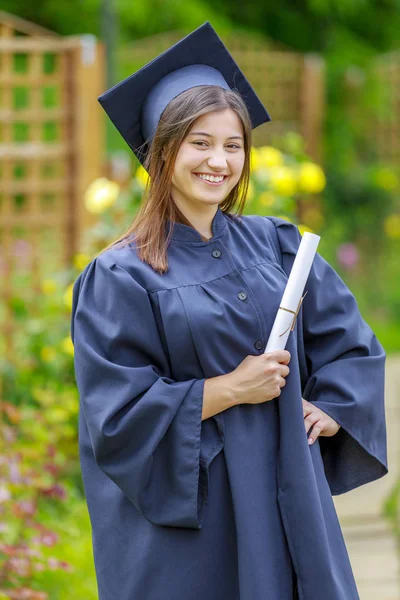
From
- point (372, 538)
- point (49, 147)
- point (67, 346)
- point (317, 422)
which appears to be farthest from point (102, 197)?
point (317, 422)

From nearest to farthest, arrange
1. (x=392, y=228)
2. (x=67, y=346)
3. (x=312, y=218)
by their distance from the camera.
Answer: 1. (x=67, y=346)
2. (x=312, y=218)
3. (x=392, y=228)

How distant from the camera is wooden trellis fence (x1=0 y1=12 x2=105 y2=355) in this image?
524cm

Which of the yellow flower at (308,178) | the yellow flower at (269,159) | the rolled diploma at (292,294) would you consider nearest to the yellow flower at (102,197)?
the yellow flower at (269,159)

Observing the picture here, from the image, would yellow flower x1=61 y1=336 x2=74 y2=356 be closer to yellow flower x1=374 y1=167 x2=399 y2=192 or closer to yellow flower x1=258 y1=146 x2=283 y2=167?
yellow flower x1=258 y1=146 x2=283 y2=167

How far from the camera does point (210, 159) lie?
222 centimetres

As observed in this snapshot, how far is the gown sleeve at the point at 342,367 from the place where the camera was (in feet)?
7.92

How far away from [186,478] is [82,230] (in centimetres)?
330

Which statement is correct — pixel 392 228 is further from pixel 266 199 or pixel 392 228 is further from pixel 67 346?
pixel 67 346

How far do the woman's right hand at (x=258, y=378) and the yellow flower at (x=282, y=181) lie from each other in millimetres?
2701

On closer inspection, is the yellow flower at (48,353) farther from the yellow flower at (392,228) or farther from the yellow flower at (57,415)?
the yellow flower at (392,228)

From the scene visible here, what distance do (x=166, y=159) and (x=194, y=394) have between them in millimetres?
519

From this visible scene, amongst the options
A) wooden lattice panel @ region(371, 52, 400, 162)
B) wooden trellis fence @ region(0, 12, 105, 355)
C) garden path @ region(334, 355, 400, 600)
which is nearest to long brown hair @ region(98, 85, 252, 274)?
garden path @ region(334, 355, 400, 600)

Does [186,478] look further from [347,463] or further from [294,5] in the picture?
[294,5]

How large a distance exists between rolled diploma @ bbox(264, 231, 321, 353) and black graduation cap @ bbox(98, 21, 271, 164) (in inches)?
16.2
